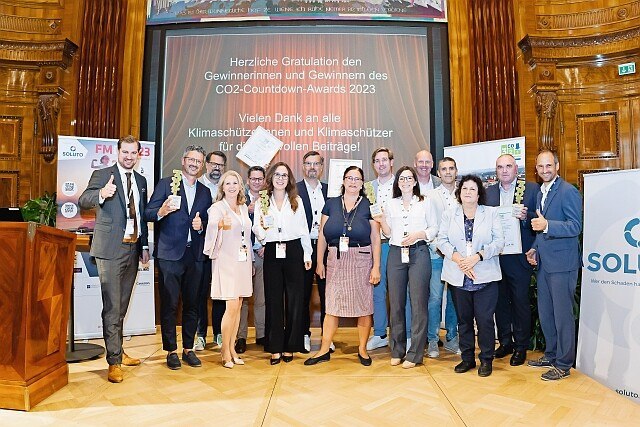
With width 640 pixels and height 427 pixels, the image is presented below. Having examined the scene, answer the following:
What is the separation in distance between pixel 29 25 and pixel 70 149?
203cm

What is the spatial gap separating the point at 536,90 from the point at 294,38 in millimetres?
2971

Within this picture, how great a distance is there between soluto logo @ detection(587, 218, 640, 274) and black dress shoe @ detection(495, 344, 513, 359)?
943 millimetres

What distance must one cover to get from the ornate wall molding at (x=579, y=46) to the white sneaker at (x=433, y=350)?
3.62m

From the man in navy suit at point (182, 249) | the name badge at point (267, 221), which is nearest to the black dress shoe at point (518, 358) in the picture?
the name badge at point (267, 221)

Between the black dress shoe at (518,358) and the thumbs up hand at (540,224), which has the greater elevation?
the thumbs up hand at (540,224)

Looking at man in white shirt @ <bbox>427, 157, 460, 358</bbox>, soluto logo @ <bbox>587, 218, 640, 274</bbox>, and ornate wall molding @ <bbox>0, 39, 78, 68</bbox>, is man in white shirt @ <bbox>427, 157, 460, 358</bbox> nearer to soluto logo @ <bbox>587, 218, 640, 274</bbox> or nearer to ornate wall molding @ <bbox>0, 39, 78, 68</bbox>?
soluto logo @ <bbox>587, 218, 640, 274</bbox>

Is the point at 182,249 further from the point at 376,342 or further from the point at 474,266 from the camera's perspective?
the point at 474,266

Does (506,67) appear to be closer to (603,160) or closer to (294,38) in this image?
(603,160)

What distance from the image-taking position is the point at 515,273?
147 inches

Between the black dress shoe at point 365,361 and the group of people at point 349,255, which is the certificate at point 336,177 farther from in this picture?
the black dress shoe at point 365,361

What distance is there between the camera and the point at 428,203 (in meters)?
3.65

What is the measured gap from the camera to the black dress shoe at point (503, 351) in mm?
3883

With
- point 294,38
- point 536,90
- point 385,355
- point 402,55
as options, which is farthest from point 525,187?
point 294,38

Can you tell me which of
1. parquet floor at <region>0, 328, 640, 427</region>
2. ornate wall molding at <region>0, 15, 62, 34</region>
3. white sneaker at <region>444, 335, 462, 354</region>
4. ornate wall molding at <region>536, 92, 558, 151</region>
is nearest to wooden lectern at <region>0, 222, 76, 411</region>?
parquet floor at <region>0, 328, 640, 427</region>
